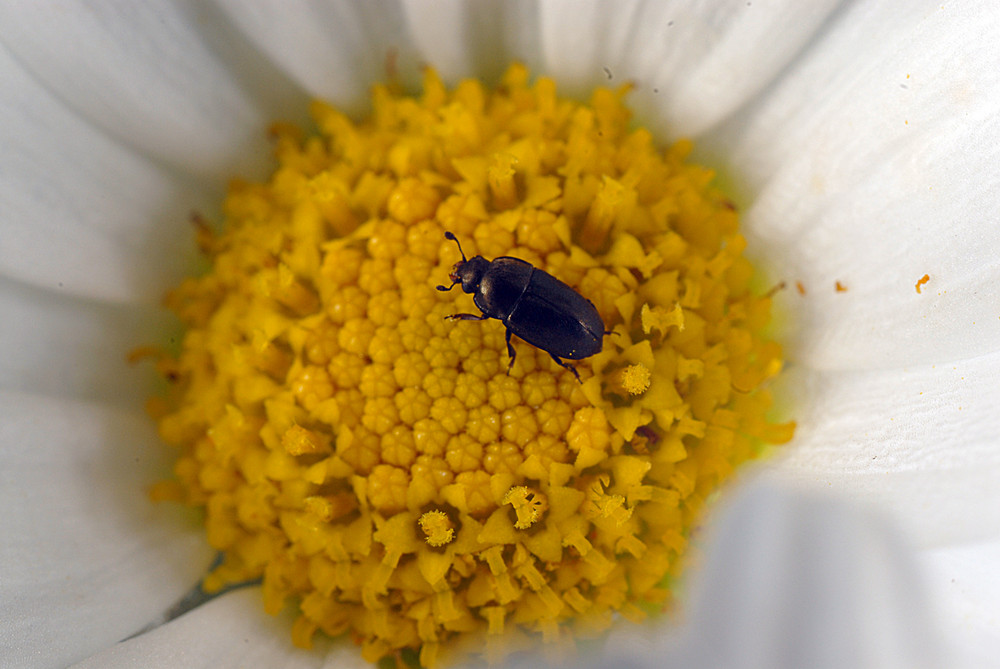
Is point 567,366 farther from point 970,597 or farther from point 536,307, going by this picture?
point 970,597

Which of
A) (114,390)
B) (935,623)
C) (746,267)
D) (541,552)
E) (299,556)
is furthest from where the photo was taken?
(114,390)

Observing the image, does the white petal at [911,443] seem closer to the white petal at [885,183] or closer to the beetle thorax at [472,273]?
the white petal at [885,183]

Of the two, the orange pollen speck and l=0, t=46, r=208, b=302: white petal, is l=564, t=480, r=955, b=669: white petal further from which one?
l=0, t=46, r=208, b=302: white petal

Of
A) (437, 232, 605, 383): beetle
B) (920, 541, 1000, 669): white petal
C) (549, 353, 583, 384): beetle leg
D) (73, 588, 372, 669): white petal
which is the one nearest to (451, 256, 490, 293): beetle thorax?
(437, 232, 605, 383): beetle

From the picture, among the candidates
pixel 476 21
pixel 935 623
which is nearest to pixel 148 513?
pixel 476 21

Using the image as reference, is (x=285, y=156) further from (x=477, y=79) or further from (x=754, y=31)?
(x=754, y=31)
